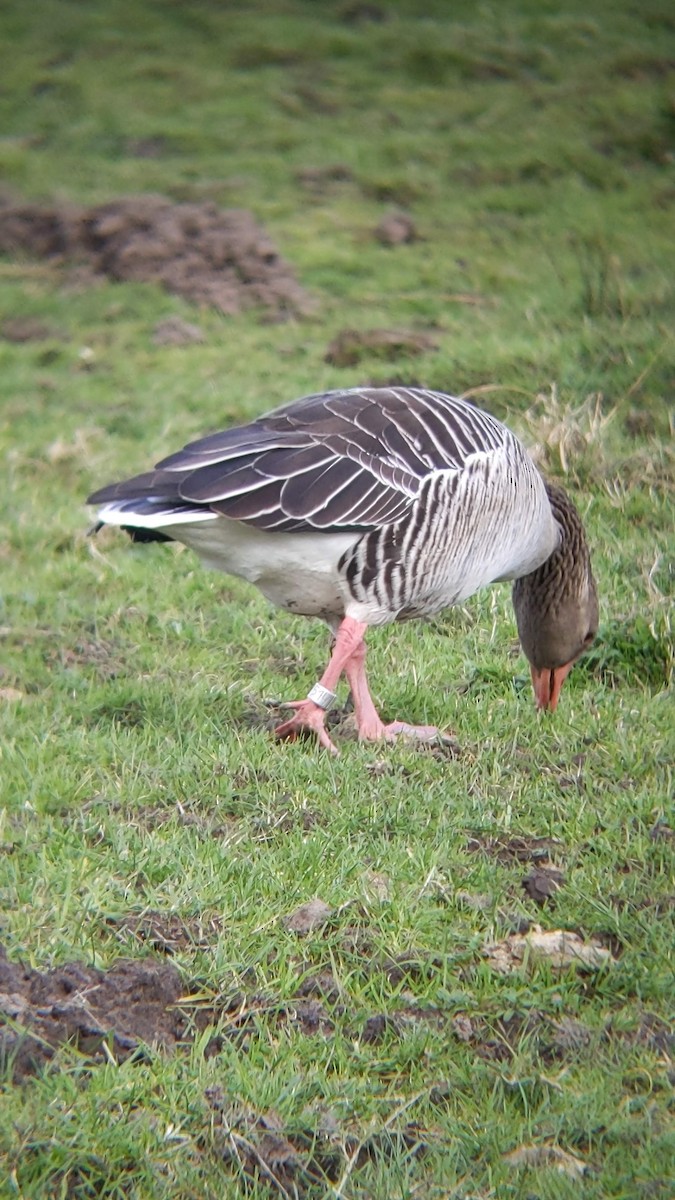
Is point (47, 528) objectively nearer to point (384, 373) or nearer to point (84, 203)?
point (384, 373)

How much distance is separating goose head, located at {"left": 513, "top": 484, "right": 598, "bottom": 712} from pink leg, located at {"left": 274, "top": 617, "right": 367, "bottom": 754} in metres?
0.79

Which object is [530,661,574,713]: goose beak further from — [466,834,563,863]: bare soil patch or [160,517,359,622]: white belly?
[466,834,563,863]: bare soil patch

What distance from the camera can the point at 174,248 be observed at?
10664mm

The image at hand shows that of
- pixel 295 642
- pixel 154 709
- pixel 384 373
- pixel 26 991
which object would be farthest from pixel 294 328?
pixel 26 991

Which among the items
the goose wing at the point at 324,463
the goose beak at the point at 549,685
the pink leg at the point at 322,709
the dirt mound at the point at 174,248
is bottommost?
the dirt mound at the point at 174,248

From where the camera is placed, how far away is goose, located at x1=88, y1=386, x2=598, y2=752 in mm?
4762

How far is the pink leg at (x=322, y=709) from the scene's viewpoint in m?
5.01

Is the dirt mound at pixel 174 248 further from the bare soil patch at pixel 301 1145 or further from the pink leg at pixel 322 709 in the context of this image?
the bare soil patch at pixel 301 1145

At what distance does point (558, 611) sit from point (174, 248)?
6.31 m

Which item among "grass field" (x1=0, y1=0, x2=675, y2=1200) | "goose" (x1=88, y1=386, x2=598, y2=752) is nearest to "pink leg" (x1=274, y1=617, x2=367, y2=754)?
"goose" (x1=88, y1=386, x2=598, y2=752)

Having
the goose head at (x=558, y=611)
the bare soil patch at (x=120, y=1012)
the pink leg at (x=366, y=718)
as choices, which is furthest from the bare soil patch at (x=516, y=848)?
the goose head at (x=558, y=611)

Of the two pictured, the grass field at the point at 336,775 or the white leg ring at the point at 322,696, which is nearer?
the grass field at the point at 336,775

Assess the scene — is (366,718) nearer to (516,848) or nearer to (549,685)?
(549,685)

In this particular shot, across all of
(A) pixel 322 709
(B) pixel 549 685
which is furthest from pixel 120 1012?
(B) pixel 549 685
